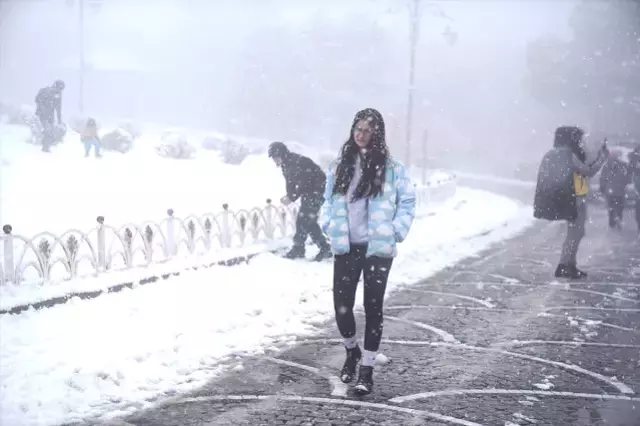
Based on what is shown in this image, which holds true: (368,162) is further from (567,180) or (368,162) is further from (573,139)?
(573,139)

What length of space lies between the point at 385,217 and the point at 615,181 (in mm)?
13878

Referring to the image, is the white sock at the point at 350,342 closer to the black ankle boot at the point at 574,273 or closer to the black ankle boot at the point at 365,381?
the black ankle boot at the point at 365,381

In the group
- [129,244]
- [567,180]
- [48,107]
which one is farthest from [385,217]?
[48,107]

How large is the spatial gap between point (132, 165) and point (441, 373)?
17770mm

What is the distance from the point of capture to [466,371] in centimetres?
595

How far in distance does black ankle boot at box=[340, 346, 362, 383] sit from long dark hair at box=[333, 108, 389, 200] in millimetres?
1265

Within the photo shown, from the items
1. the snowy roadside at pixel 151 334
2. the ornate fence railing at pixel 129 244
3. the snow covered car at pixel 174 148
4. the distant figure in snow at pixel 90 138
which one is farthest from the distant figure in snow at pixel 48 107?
the snowy roadside at pixel 151 334

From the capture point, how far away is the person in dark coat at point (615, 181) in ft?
56.8

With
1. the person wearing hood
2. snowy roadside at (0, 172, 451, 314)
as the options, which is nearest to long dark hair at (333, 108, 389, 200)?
the person wearing hood

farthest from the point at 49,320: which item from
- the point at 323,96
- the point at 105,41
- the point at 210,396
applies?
the point at 105,41

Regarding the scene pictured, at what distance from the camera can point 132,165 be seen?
22.1m

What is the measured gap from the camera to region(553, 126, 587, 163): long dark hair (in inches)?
407

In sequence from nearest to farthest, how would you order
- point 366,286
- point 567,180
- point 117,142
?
point 366,286 < point 567,180 < point 117,142

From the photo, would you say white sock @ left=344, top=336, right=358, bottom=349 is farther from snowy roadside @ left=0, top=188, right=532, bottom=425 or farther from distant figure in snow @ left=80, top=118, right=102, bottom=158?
distant figure in snow @ left=80, top=118, right=102, bottom=158
